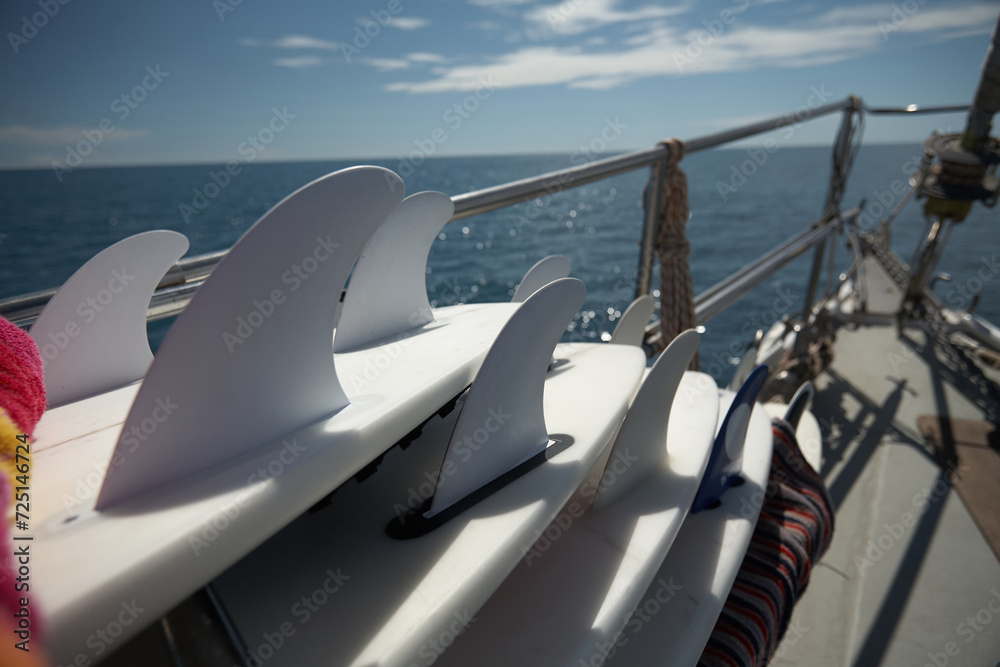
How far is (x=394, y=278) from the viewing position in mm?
1047

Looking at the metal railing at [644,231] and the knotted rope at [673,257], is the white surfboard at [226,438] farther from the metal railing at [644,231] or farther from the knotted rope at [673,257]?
the knotted rope at [673,257]

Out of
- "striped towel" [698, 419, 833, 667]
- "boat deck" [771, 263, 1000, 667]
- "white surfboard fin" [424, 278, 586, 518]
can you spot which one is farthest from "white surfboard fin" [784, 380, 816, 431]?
"white surfboard fin" [424, 278, 586, 518]

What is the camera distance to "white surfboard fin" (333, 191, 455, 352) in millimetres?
989

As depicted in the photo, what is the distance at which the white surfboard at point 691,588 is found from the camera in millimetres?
781

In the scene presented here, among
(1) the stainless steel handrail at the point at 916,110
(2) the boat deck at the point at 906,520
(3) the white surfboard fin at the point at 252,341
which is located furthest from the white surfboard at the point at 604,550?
(1) the stainless steel handrail at the point at 916,110

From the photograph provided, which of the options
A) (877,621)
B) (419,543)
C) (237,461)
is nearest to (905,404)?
(877,621)

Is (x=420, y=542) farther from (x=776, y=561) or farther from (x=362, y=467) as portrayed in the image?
(x=776, y=561)

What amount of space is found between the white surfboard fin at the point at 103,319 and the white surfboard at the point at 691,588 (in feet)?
3.03

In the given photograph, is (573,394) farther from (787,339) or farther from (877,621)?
(787,339)

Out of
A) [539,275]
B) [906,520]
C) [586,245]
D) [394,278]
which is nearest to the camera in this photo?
[394,278]

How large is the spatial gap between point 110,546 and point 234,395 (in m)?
0.17

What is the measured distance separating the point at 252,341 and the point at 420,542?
1.08 ft

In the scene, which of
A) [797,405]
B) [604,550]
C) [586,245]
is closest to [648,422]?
[604,550]

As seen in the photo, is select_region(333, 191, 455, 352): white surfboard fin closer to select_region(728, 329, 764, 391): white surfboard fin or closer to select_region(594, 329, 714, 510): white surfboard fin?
select_region(594, 329, 714, 510): white surfboard fin
